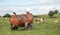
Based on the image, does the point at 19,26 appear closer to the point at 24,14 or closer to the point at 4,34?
the point at 24,14

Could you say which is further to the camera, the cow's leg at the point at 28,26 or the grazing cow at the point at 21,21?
the cow's leg at the point at 28,26

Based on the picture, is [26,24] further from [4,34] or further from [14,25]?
[4,34]

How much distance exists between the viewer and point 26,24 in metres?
24.6

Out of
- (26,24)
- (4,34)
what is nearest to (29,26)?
(26,24)

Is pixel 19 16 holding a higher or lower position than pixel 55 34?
higher

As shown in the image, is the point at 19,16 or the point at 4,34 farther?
the point at 19,16

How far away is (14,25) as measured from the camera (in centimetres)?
2497

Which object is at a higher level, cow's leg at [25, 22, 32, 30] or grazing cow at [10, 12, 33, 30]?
grazing cow at [10, 12, 33, 30]

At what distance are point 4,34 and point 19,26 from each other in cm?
453

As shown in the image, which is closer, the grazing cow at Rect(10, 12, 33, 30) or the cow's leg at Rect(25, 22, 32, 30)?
the grazing cow at Rect(10, 12, 33, 30)

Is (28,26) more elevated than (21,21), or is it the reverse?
(21,21)

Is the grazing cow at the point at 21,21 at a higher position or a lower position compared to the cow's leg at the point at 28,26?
higher

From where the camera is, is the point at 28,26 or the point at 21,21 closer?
the point at 21,21

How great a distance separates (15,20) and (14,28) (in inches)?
49.5
